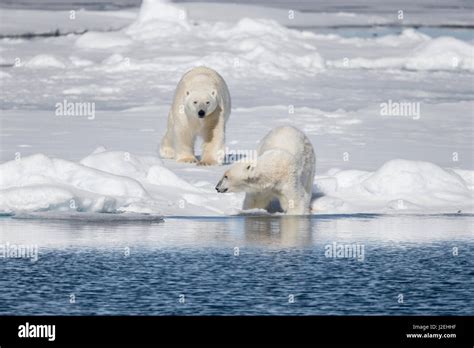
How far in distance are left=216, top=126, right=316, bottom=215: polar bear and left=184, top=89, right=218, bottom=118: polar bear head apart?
1.68 metres

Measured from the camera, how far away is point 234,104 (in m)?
Result: 17.6

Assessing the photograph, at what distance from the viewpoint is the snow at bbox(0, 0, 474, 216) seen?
1068 cm

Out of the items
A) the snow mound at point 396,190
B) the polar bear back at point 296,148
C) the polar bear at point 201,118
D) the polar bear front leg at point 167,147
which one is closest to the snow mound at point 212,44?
the polar bear front leg at point 167,147

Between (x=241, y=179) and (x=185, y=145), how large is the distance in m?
2.63

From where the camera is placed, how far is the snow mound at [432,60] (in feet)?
71.3

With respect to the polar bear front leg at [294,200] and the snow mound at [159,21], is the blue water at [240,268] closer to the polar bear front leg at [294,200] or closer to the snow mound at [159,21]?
the polar bear front leg at [294,200]

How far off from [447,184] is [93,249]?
3.99 metres

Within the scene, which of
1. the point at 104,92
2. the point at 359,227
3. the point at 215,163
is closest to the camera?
the point at 359,227

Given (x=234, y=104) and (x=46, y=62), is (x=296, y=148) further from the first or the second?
(x=46, y=62)

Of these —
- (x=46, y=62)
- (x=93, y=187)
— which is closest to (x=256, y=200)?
(x=93, y=187)
